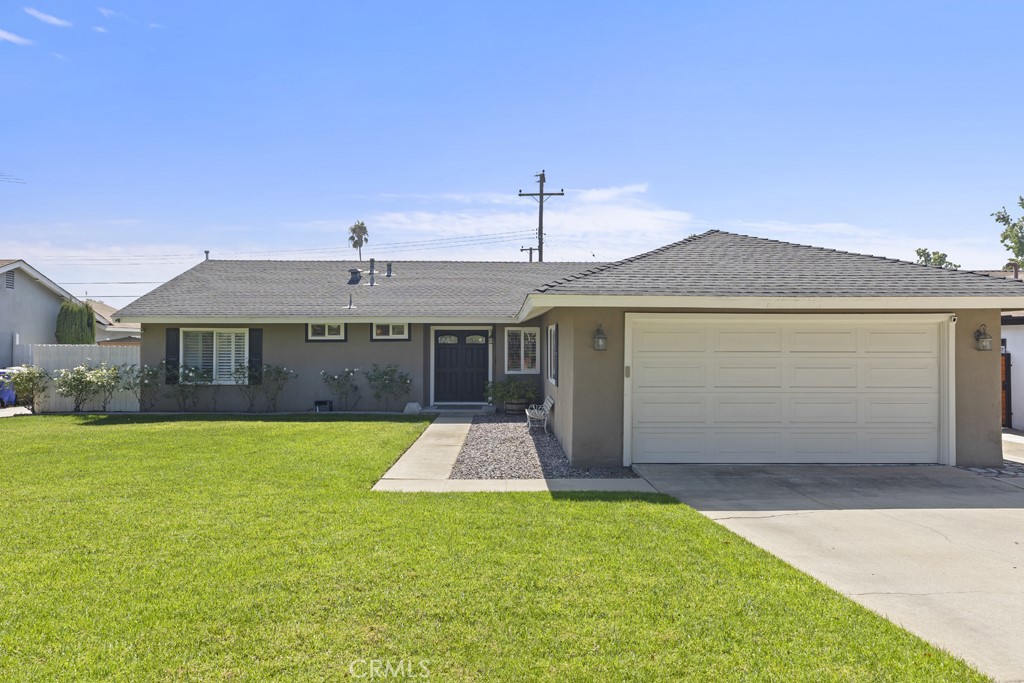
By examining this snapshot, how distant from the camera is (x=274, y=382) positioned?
623 inches

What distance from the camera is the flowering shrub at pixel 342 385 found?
15.9 meters

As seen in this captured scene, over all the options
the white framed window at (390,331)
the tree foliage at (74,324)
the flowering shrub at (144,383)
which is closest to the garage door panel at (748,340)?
the white framed window at (390,331)

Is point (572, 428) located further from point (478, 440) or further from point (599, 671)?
point (599, 671)

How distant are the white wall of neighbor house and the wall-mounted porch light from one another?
28352 millimetres

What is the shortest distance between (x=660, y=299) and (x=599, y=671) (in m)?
5.78

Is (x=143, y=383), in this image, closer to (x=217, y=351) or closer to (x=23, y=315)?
(x=217, y=351)

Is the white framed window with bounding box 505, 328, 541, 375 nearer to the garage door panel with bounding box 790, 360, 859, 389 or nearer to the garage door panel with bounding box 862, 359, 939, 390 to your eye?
the garage door panel with bounding box 790, 360, 859, 389

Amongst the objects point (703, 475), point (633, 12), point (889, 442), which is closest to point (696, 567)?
point (703, 475)

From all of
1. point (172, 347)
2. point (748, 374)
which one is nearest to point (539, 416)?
point (748, 374)

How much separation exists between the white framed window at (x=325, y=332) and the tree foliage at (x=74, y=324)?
15.6m

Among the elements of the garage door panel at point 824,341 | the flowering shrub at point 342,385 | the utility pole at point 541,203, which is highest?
the utility pole at point 541,203

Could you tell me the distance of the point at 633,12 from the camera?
32.9 feet

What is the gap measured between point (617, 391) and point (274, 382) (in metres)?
10.6

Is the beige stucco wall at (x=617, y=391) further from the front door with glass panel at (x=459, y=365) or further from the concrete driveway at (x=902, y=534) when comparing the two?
the front door with glass panel at (x=459, y=365)
